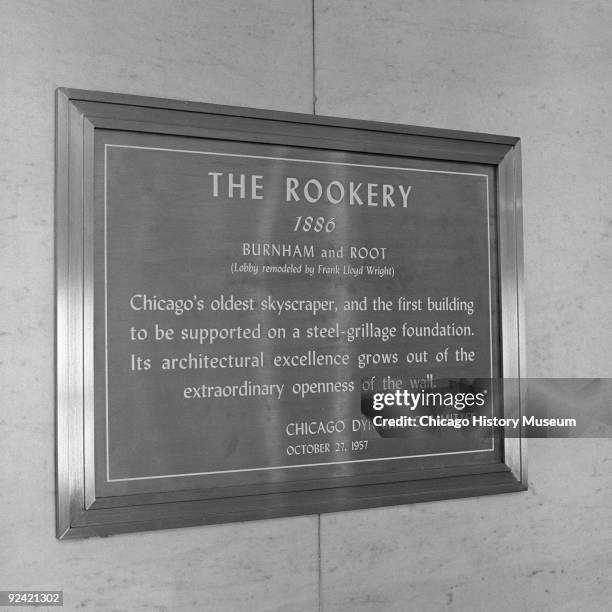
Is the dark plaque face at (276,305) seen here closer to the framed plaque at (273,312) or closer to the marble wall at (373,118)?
the framed plaque at (273,312)

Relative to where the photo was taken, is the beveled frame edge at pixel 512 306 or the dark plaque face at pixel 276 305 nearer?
the dark plaque face at pixel 276 305

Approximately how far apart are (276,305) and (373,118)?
46 centimetres

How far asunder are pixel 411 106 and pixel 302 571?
3.33 ft

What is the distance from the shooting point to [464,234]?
1.50m

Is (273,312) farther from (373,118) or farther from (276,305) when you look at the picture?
(373,118)

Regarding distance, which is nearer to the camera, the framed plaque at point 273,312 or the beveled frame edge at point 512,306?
the framed plaque at point 273,312

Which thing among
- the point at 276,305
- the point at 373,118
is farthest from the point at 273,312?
the point at 373,118

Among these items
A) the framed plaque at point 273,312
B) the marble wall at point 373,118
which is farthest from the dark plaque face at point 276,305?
the marble wall at point 373,118

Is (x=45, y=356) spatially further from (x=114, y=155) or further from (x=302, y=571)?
(x=302, y=571)

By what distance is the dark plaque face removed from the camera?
4.15 ft

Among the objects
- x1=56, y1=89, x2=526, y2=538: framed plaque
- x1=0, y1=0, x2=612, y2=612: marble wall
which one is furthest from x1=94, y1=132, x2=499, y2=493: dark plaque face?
x1=0, y1=0, x2=612, y2=612: marble wall

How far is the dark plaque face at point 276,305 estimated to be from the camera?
49.8 inches

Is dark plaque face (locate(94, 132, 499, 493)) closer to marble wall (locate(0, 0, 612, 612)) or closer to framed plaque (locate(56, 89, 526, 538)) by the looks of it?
framed plaque (locate(56, 89, 526, 538))

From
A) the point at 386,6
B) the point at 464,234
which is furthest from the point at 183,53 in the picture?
the point at 464,234
